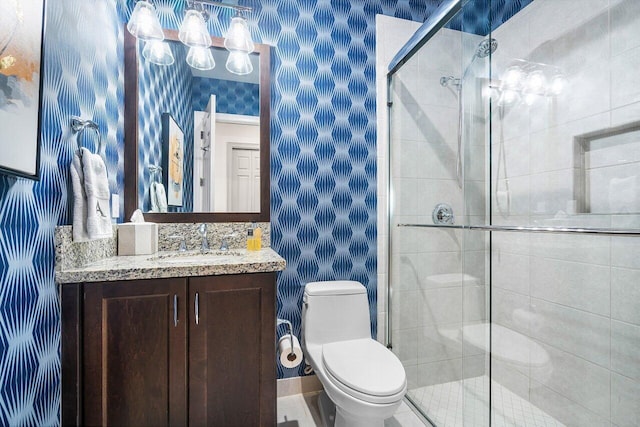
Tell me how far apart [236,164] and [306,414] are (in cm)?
152

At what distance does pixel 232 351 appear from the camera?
1.31 meters

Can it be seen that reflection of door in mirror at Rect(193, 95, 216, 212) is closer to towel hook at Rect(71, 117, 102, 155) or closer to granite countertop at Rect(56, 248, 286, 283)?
granite countertop at Rect(56, 248, 286, 283)

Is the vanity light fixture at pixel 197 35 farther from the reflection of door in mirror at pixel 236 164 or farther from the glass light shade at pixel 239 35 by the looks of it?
the reflection of door in mirror at pixel 236 164

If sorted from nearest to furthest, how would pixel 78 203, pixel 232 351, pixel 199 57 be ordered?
pixel 78 203, pixel 232 351, pixel 199 57

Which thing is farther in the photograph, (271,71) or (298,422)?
(271,71)

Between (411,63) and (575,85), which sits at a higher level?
(411,63)

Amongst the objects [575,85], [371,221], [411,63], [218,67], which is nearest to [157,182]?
[218,67]

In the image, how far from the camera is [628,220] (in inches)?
48.6

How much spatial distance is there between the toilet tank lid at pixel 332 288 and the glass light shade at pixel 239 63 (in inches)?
53.5

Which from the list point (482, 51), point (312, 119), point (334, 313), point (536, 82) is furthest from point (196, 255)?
point (536, 82)

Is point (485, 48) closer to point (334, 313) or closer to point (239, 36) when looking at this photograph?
point (239, 36)

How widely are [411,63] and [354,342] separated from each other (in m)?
1.71

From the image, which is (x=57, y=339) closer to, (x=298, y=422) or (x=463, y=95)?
(x=298, y=422)

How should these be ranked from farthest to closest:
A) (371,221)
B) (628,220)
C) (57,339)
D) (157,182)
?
1. (371,221)
2. (157,182)
3. (628,220)
4. (57,339)
